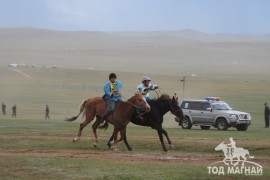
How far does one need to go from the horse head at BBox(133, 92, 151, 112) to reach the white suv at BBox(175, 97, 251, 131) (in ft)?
62.5

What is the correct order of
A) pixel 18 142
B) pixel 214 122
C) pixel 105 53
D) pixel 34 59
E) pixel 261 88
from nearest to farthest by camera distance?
1. pixel 18 142
2. pixel 214 122
3. pixel 261 88
4. pixel 34 59
5. pixel 105 53

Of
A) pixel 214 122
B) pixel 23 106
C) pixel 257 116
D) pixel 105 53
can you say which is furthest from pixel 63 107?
pixel 105 53

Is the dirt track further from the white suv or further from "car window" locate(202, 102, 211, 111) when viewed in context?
"car window" locate(202, 102, 211, 111)

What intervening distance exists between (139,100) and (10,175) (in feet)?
25.3

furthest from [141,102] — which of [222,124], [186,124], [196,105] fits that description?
[196,105]

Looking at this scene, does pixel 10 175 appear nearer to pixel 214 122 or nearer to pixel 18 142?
pixel 18 142

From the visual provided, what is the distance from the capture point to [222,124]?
41.6 metres

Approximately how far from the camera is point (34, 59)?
552 ft

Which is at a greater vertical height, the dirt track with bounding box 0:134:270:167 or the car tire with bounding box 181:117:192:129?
the car tire with bounding box 181:117:192:129

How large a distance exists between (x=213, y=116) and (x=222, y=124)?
910 mm

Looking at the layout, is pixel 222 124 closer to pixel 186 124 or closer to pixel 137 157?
pixel 186 124

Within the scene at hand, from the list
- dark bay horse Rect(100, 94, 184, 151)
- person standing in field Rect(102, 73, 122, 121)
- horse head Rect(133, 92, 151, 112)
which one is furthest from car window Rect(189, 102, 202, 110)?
horse head Rect(133, 92, 151, 112)

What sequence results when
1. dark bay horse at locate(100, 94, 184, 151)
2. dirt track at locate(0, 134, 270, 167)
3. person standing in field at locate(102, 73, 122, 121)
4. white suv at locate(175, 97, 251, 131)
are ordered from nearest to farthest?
dirt track at locate(0, 134, 270, 167) < dark bay horse at locate(100, 94, 184, 151) < person standing in field at locate(102, 73, 122, 121) < white suv at locate(175, 97, 251, 131)

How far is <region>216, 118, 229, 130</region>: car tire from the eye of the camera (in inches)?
1633
